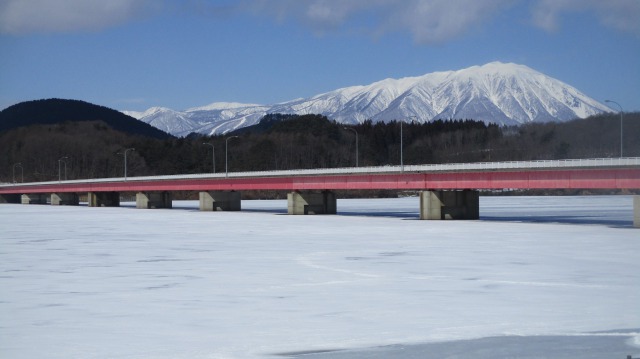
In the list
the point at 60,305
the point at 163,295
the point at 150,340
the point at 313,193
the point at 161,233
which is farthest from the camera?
the point at 313,193

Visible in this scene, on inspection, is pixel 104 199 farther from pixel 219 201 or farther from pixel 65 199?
pixel 219 201

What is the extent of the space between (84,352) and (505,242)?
1230 inches

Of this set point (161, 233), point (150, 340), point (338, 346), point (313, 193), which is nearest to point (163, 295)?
point (150, 340)

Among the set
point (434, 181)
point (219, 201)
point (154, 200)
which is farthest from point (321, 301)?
point (154, 200)

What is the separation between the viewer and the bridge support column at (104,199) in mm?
153875

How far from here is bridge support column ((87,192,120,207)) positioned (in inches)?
6058

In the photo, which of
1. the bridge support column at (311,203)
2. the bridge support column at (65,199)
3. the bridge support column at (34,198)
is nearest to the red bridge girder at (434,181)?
the bridge support column at (311,203)

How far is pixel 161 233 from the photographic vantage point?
183ft

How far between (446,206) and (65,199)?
108 meters

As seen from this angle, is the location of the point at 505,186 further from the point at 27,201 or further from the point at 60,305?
the point at 27,201

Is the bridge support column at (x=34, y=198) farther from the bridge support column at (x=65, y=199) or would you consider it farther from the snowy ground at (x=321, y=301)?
the snowy ground at (x=321, y=301)

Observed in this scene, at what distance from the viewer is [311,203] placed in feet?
326

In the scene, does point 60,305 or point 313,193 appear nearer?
point 60,305

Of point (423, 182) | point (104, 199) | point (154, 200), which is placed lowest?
point (154, 200)
